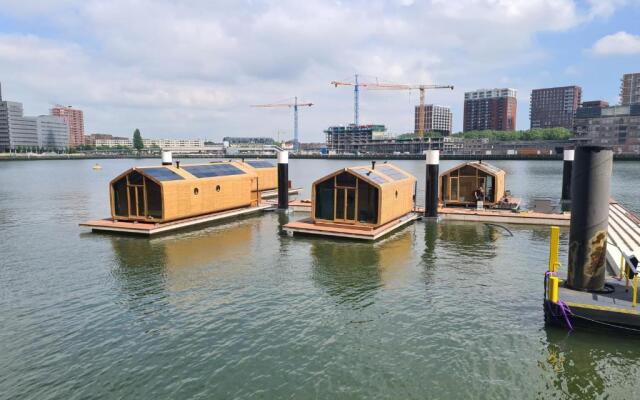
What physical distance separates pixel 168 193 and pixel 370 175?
14074 mm

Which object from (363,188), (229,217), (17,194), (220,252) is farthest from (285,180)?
(17,194)

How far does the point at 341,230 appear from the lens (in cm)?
2769

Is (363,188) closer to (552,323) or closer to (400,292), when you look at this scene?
(400,292)

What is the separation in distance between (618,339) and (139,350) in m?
14.8

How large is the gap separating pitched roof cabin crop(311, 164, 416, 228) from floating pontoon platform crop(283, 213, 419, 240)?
36 centimetres

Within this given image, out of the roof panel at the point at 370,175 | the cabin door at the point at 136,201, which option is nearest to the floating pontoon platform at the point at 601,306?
the roof panel at the point at 370,175

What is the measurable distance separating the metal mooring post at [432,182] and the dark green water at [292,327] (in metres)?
8.85

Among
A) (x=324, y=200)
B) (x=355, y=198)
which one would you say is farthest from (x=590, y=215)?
(x=324, y=200)

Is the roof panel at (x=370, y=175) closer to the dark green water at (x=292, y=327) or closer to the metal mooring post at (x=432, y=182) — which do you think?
the dark green water at (x=292, y=327)

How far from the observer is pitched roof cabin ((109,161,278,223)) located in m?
→ 30.1

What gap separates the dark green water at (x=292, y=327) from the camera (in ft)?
37.4

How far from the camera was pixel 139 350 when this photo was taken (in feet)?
42.9

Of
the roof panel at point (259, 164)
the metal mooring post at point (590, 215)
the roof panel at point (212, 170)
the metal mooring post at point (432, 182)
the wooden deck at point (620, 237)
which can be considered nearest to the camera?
the metal mooring post at point (590, 215)

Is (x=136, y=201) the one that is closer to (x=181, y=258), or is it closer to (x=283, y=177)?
(x=181, y=258)
